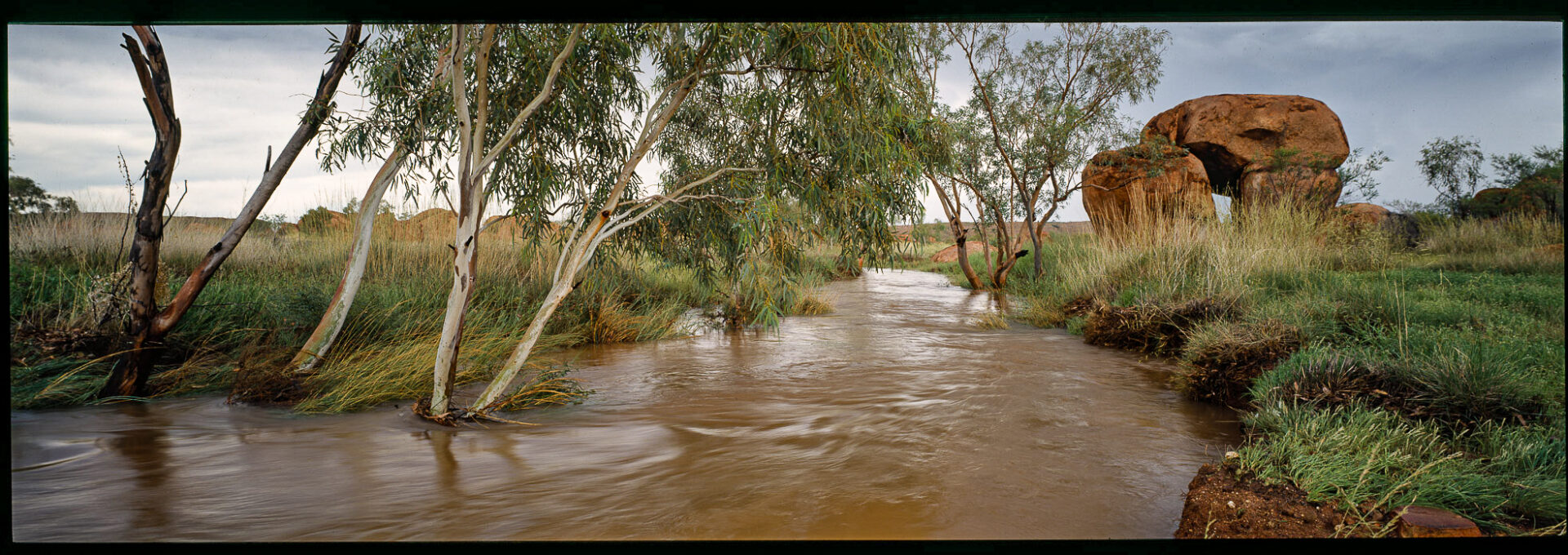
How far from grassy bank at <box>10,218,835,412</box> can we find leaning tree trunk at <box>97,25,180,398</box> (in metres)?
0.12

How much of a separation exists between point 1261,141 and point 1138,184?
1.57m

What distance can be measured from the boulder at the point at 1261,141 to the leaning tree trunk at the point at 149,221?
9.10m

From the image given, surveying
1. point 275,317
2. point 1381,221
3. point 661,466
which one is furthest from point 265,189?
point 1381,221

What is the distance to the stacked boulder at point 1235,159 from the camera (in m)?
7.28

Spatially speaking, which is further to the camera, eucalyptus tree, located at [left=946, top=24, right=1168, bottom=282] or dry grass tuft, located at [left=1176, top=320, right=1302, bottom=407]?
eucalyptus tree, located at [left=946, top=24, right=1168, bottom=282]

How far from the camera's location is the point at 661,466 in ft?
9.00

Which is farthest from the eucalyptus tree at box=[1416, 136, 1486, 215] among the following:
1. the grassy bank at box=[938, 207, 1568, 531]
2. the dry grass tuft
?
the dry grass tuft

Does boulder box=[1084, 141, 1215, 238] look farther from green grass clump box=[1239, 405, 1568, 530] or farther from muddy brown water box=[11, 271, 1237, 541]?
green grass clump box=[1239, 405, 1568, 530]

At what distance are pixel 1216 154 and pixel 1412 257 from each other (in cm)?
567

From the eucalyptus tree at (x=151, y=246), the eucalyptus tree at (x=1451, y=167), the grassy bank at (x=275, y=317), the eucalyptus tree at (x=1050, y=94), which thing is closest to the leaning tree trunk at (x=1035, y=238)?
the eucalyptus tree at (x=1050, y=94)

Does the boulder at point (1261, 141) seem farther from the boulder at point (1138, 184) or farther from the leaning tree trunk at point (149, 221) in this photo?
the leaning tree trunk at point (149, 221)

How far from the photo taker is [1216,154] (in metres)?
9.60

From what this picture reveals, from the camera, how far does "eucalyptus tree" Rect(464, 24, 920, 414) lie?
3215 millimetres

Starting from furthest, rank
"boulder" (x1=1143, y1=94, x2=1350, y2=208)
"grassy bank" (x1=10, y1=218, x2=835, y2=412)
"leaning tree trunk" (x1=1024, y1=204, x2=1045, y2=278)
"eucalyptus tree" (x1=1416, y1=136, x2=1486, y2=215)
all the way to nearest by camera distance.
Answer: "leaning tree trunk" (x1=1024, y1=204, x2=1045, y2=278)
"boulder" (x1=1143, y1=94, x2=1350, y2=208)
"grassy bank" (x1=10, y1=218, x2=835, y2=412)
"eucalyptus tree" (x1=1416, y1=136, x2=1486, y2=215)
